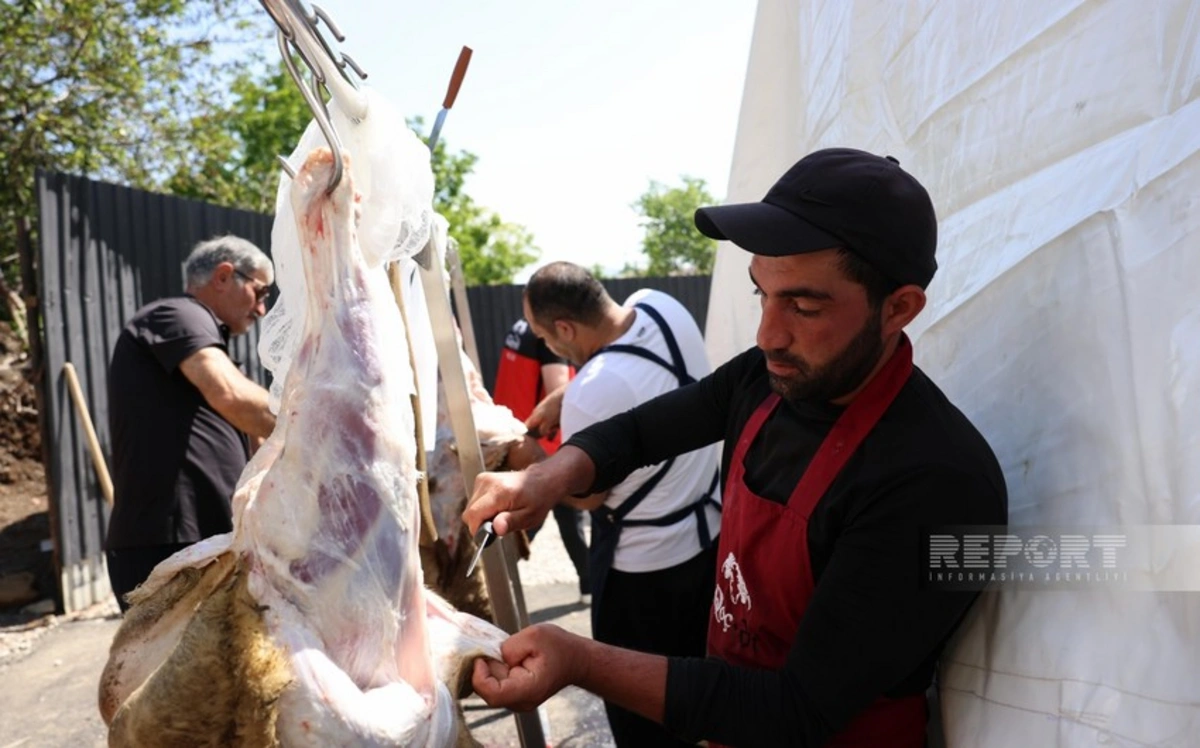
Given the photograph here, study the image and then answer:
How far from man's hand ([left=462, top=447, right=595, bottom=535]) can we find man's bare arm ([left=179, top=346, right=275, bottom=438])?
61.1 inches

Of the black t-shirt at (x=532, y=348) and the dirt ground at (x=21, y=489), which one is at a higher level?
the black t-shirt at (x=532, y=348)

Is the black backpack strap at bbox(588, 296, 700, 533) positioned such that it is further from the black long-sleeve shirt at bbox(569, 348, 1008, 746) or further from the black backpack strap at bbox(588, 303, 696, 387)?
the black long-sleeve shirt at bbox(569, 348, 1008, 746)

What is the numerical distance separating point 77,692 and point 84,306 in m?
2.31

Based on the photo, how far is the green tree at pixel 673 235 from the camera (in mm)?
26312

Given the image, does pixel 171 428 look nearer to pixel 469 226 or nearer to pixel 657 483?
pixel 657 483

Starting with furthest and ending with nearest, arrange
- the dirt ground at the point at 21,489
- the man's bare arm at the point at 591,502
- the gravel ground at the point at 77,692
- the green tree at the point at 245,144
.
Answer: the green tree at the point at 245,144
the dirt ground at the point at 21,489
the gravel ground at the point at 77,692
the man's bare arm at the point at 591,502

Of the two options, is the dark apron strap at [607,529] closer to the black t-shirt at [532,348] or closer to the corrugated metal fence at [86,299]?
the black t-shirt at [532,348]

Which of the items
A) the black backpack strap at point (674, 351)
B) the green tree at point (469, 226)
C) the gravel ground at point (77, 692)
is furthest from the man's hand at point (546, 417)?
the green tree at point (469, 226)

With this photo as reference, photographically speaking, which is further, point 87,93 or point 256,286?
point 87,93

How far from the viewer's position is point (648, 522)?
285cm

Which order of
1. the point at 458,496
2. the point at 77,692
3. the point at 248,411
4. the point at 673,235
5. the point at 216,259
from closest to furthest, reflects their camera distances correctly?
the point at 458,496, the point at 248,411, the point at 216,259, the point at 77,692, the point at 673,235

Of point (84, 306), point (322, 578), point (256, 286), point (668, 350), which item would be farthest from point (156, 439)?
point (84, 306)

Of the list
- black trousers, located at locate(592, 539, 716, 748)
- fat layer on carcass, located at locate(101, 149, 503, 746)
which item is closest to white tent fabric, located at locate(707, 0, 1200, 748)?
fat layer on carcass, located at locate(101, 149, 503, 746)

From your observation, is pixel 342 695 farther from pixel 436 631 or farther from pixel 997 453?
pixel 997 453
